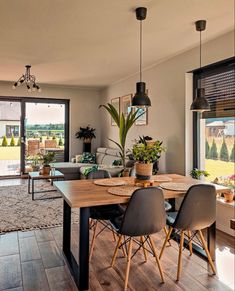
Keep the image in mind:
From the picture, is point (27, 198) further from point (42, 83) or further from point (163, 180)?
point (42, 83)

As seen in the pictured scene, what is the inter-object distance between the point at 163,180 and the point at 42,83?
5.19 metres

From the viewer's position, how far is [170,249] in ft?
9.43

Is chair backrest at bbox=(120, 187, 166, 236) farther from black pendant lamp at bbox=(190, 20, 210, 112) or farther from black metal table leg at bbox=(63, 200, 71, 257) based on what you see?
black pendant lamp at bbox=(190, 20, 210, 112)

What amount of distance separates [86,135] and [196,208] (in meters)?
5.51

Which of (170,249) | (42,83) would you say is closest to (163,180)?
(170,249)

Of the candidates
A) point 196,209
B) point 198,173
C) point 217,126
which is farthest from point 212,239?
point 217,126

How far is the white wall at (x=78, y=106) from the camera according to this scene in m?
7.26

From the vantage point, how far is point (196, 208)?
2.20 meters

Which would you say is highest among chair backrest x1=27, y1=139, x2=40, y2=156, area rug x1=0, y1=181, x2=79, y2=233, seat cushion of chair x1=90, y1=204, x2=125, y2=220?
chair backrest x1=27, y1=139, x2=40, y2=156

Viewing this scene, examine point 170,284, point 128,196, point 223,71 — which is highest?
point 223,71

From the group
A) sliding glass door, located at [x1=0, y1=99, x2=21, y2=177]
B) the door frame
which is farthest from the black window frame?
sliding glass door, located at [x1=0, y1=99, x2=21, y2=177]

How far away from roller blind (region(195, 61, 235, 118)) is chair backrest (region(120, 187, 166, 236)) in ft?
6.27

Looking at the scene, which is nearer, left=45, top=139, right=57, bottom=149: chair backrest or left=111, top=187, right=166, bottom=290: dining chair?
left=111, top=187, right=166, bottom=290: dining chair

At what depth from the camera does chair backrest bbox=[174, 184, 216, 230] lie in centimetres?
216
